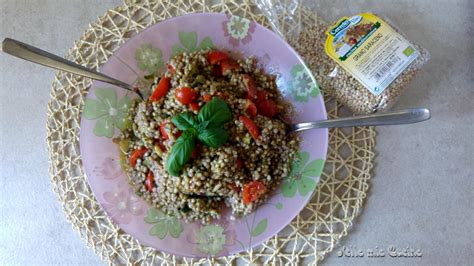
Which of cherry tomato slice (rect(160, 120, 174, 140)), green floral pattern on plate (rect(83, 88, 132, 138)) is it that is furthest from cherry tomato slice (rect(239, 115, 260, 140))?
green floral pattern on plate (rect(83, 88, 132, 138))

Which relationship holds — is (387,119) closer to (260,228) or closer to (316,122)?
(316,122)

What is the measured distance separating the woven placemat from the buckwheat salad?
0.19 m

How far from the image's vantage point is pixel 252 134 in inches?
50.5

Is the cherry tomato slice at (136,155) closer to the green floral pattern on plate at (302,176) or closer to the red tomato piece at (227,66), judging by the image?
the red tomato piece at (227,66)

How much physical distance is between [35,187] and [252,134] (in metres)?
0.89

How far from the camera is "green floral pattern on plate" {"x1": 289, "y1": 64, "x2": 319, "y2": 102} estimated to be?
1370 mm

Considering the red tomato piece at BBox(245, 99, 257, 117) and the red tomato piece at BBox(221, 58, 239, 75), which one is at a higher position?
the red tomato piece at BBox(221, 58, 239, 75)

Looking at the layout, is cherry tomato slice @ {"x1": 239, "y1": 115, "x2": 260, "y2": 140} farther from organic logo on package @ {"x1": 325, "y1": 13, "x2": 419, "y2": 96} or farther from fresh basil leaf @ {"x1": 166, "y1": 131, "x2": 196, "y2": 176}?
organic logo on package @ {"x1": 325, "y1": 13, "x2": 419, "y2": 96}

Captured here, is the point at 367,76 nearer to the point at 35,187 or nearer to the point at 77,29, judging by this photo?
the point at 77,29

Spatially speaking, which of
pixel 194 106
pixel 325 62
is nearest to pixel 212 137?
pixel 194 106

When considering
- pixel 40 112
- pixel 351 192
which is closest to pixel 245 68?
pixel 351 192

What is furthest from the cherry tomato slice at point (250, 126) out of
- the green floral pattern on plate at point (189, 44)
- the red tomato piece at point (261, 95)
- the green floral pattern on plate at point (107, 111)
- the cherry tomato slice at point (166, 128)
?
the green floral pattern on plate at point (107, 111)

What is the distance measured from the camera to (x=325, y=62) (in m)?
1.45

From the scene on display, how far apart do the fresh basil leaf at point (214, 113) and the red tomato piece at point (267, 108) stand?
17cm
